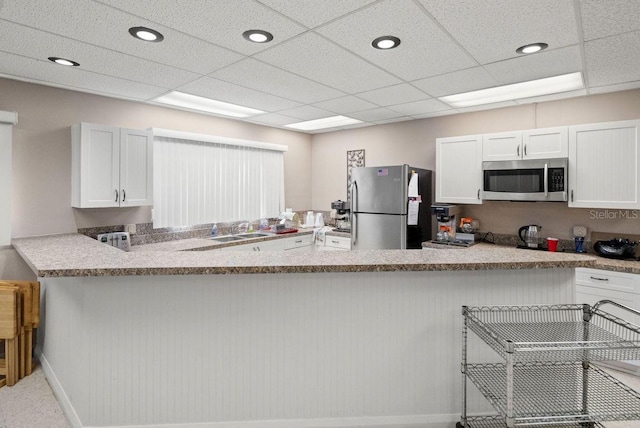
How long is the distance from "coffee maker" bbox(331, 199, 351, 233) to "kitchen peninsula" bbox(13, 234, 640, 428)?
119 inches

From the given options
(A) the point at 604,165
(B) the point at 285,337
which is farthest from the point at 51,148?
(A) the point at 604,165

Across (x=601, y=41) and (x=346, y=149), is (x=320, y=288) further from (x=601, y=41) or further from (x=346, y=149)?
(x=346, y=149)

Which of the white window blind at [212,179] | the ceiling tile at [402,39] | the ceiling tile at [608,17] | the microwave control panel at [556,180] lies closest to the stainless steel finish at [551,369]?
the ceiling tile at [608,17]

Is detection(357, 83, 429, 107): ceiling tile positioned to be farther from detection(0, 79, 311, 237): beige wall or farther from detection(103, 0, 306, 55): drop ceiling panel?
detection(0, 79, 311, 237): beige wall

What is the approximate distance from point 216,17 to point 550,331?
2.42 metres

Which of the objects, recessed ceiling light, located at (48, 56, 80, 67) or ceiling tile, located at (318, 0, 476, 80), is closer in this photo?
ceiling tile, located at (318, 0, 476, 80)

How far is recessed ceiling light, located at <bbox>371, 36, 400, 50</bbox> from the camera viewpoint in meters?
2.30

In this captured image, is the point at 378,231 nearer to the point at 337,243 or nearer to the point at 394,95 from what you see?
the point at 337,243

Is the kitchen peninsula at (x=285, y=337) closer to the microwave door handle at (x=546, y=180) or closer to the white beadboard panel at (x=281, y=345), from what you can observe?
the white beadboard panel at (x=281, y=345)

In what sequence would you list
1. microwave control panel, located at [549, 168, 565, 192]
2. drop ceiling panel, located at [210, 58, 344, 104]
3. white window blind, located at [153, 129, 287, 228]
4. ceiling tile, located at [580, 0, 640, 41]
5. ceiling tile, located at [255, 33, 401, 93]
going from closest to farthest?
ceiling tile, located at [580, 0, 640, 41]
ceiling tile, located at [255, 33, 401, 93]
drop ceiling panel, located at [210, 58, 344, 104]
microwave control panel, located at [549, 168, 565, 192]
white window blind, located at [153, 129, 287, 228]

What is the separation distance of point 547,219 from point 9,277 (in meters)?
5.16

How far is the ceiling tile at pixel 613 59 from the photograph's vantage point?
230 centimetres

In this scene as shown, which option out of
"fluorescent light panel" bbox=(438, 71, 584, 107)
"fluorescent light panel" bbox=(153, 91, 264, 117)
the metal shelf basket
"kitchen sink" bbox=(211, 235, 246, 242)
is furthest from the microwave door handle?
"kitchen sink" bbox=(211, 235, 246, 242)

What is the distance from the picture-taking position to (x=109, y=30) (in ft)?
7.12
